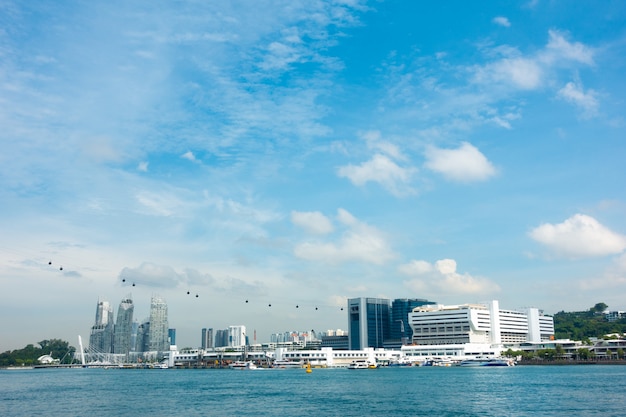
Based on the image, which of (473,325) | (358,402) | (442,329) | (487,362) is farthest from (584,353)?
(358,402)

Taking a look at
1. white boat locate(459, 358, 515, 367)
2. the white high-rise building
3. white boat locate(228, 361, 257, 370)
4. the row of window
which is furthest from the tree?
white boat locate(228, 361, 257, 370)

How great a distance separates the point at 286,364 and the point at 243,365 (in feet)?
51.7

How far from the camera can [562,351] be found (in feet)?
451

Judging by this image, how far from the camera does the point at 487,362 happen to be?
13912 centimetres

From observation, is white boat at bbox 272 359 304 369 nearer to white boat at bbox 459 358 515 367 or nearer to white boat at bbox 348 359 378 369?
white boat at bbox 348 359 378 369

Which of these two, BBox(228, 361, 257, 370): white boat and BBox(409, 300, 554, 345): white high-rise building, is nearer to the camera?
BBox(228, 361, 257, 370): white boat

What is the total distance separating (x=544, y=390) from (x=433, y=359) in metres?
103

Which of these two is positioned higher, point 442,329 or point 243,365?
point 442,329

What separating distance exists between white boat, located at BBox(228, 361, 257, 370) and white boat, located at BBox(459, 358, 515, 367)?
5690cm

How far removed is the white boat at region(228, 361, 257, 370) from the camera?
15838 cm

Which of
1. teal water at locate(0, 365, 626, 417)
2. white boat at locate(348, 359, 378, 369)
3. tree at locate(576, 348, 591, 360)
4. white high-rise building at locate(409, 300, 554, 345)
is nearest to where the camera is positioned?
teal water at locate(0, 365, 626, 417)

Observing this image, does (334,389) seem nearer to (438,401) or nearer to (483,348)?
(438,401)

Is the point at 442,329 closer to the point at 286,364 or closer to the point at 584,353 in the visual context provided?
the point at 584,353

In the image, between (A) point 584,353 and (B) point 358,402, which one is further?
(A) point 584,353
